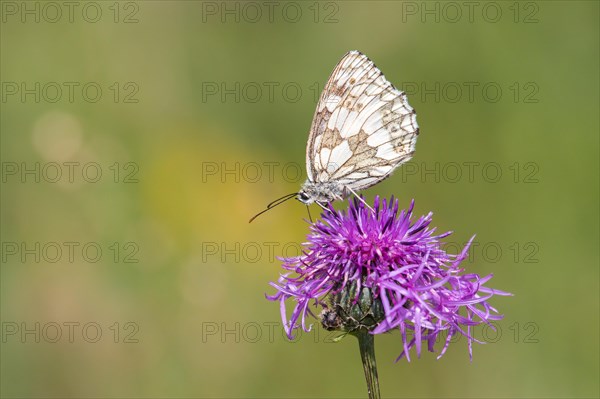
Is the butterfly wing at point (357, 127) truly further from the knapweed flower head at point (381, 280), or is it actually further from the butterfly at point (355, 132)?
the knapweed flower head at point (381, 280)

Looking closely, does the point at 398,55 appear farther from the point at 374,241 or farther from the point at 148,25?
the point at 374,241

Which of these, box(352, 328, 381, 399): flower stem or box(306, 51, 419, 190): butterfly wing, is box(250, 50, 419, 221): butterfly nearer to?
box(306, 51, 419, 190): butterfly wing

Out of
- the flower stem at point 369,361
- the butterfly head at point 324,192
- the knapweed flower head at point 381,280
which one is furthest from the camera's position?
the butterfly head at point 324,192

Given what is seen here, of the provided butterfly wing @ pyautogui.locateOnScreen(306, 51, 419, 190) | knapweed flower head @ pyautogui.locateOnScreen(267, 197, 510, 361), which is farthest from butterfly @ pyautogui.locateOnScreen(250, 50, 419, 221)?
knapweed flower head @ pyautogui.locateOnScreen(267, 197, 510, 361)

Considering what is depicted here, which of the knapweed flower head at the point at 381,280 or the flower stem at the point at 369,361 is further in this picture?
the knapweed flower head at the point at 381,280

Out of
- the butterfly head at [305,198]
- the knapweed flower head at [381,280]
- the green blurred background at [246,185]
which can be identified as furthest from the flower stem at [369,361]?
the green blurred background at [246,185]

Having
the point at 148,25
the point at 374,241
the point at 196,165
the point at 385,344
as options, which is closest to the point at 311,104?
the point at 196,165

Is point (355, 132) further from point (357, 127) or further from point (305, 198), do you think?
point (305, 198)
